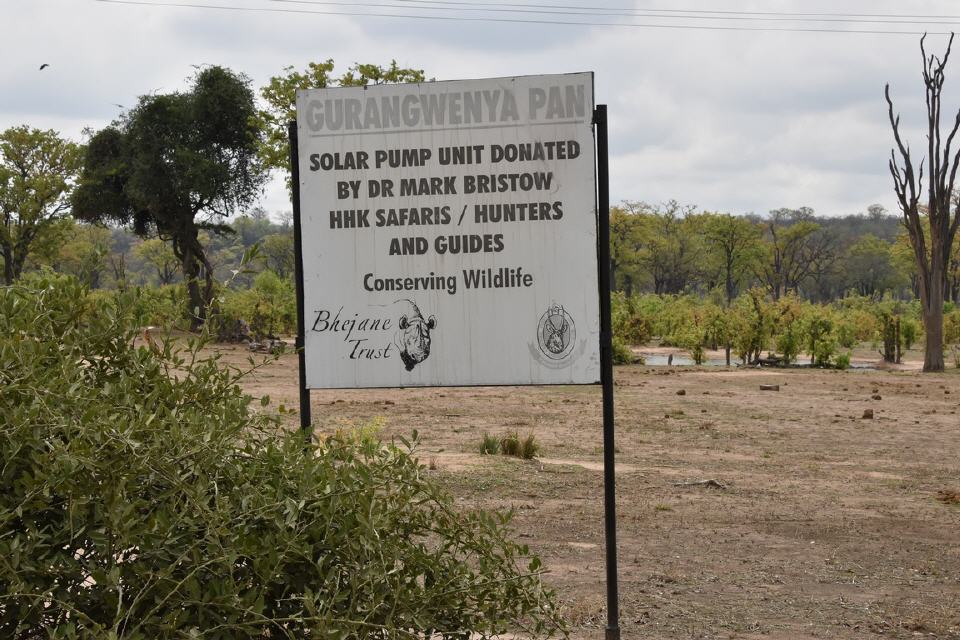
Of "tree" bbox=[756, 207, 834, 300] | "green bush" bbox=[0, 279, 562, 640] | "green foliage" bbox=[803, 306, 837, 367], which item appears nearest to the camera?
"green bush" bbox=[0, 279, 562, 640]

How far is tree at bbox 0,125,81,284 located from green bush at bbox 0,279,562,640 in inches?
1610

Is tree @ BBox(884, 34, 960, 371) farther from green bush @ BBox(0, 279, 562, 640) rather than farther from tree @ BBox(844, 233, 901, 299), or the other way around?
tree @ BBox(844, 233, 901, 299)

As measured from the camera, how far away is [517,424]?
13.6m

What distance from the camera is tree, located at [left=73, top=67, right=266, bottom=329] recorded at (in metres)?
34.6

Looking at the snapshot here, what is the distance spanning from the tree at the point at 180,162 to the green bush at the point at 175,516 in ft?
106

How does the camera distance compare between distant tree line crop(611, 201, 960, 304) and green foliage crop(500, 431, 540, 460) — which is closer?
green foliage crop(500, 431, 540, 460)

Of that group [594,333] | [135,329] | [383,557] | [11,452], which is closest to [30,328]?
[135,329]

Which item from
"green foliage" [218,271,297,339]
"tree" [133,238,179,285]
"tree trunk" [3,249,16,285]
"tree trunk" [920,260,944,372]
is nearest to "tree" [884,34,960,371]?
"tree trunk" [920,260,944,372]

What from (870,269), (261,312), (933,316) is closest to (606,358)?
(933,316)

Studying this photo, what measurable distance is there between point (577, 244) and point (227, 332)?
94.9 feet

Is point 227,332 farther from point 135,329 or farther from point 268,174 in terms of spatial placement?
point 135,329

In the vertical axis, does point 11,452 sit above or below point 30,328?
below

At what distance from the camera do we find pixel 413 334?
4.68 meters

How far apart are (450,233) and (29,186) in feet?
135
